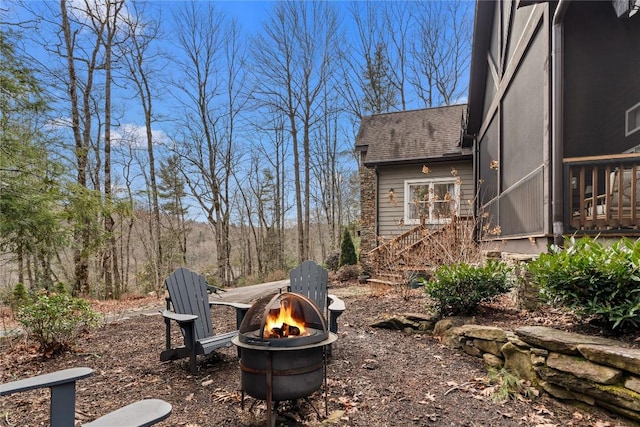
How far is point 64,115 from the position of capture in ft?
35.3

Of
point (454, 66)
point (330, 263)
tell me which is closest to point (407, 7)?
point (454, 66)

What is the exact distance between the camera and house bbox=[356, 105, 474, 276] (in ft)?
35.7

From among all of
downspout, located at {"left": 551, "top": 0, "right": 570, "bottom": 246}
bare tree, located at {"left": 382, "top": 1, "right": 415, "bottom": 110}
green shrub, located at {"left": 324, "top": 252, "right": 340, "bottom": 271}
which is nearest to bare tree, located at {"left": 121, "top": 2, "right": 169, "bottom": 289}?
green shrub, located at {"left": 324, "top": 252, "right": 340, "bottom": 271}

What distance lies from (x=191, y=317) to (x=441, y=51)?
60.1 ft

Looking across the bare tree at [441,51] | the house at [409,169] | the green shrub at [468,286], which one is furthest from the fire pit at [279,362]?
the bare tree at [441,51]

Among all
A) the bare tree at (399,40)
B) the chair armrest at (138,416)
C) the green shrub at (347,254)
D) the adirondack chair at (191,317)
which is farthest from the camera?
the bare tree at (399,40)

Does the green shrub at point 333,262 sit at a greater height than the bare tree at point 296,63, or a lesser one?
lesser

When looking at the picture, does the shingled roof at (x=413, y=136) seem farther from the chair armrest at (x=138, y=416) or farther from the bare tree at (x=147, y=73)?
the chair armrest at (x=138, y=416)

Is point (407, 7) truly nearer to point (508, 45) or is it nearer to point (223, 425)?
point (508, 45)

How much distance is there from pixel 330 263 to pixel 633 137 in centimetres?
1091

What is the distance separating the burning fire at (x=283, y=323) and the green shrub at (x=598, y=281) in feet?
7.64

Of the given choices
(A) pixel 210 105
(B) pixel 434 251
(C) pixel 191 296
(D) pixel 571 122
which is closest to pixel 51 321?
(C) pixel 191 296

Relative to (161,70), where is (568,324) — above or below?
below

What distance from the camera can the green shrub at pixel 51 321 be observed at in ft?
13.2
